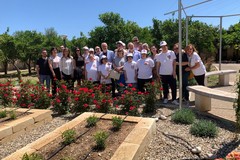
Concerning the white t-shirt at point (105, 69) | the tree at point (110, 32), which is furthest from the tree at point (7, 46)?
the white t-shirt at point (105, 69)

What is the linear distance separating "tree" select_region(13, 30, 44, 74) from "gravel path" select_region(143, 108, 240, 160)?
19.9m

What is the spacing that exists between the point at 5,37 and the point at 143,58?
57.1ft

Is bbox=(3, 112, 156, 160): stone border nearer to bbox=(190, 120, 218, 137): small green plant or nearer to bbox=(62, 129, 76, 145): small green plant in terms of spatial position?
bbox=(62, 129, 76, 145): small green plant

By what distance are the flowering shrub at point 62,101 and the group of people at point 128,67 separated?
785 millimetres

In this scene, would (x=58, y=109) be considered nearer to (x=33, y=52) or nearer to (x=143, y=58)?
(x=143, y=58)

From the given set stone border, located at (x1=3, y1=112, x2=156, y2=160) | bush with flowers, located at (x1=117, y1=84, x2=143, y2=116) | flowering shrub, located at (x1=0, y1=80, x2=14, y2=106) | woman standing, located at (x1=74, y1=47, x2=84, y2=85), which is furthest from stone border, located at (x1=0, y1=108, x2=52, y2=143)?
woman standing, located at (x1=74, y1=47, x2=84, y2=85)

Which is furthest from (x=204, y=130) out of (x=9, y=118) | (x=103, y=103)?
(x=9, y=118)

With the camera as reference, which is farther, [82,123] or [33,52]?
[33,52]

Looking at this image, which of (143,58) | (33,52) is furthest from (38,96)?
(33,52)

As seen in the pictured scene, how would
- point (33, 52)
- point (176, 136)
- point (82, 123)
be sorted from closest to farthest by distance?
1. point (176, 136)
2. point (82, 123)
3. point (33, 52)

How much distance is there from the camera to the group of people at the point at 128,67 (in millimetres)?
6777

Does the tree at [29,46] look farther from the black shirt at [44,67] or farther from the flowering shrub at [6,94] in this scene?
the flowering shrub at [6,94]

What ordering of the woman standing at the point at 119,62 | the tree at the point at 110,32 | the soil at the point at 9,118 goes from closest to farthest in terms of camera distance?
the soil at the point at 9,118 < the woman standing at the point at 119,62 < the tree at the point at 110,32

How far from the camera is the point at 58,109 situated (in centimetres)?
636
